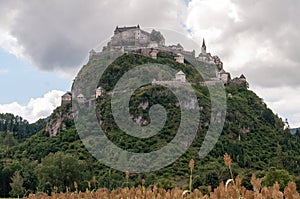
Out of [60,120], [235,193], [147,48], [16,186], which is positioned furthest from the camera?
[147,48]

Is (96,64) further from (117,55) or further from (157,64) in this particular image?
(157,64)

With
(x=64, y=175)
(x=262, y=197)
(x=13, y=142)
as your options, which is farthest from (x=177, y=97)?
(x=262, y=197)

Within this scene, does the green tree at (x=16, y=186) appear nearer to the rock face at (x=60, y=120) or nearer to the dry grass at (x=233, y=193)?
the dry grass at (x=233, y=193)

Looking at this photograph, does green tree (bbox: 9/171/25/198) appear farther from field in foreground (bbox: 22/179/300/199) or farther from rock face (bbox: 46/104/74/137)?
rock face (bbox: 46/104/74/137)

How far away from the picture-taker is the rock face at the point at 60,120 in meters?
97.2

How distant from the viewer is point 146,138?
81.2m

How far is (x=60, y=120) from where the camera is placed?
327 feet

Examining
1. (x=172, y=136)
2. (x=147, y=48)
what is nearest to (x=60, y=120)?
(x=172, y=136)

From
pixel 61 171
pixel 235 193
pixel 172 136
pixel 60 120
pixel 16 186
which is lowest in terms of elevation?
pixel 235 193

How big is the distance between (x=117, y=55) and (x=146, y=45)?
12.0m

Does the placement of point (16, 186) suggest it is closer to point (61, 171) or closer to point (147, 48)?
point (61, 171)

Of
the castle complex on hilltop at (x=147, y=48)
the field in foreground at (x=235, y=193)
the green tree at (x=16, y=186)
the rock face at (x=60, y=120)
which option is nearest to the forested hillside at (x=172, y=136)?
the rock face at (x=60, y=120)

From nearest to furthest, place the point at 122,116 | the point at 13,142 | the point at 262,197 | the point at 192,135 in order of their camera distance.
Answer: the point at 262,197
the point at 192,135
the point at 122,116
the point at 13,142

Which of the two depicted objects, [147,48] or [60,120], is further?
[147,48]
